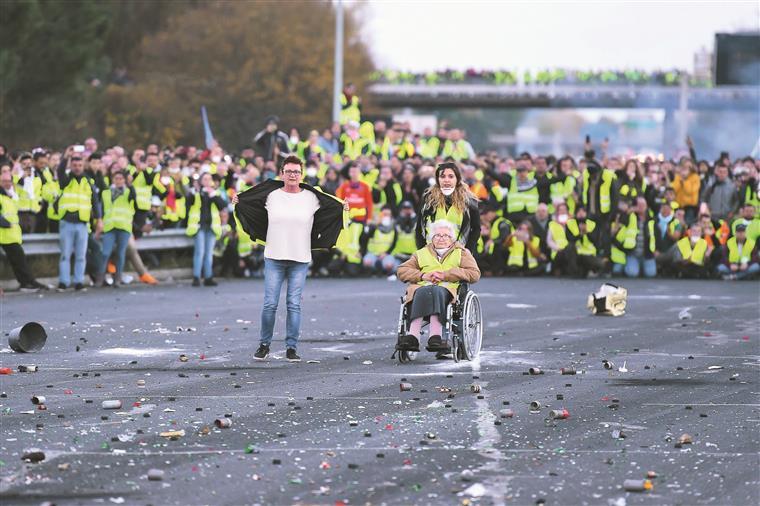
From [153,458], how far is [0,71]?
4278 centimetres

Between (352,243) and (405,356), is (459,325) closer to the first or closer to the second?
(405,356)

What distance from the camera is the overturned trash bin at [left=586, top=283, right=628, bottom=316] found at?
20.7 metres

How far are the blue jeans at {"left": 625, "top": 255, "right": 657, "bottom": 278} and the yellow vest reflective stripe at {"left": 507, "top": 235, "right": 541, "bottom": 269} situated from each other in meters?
1.60

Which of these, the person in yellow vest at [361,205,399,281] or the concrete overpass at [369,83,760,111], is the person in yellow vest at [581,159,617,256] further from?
the concrete overpass at [369,83,760,111]

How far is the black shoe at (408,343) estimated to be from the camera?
14828mm

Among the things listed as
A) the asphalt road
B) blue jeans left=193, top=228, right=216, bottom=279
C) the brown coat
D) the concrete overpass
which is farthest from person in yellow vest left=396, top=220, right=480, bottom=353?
the concrete overpass

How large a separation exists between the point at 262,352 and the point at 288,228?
114 centimetres

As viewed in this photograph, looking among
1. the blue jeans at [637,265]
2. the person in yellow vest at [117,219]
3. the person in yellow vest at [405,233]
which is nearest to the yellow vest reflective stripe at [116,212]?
the person in yellow vest at [117,219]

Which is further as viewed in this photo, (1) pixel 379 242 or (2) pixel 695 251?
(1) pixel 379 242

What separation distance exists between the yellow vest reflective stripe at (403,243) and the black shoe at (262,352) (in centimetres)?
1389

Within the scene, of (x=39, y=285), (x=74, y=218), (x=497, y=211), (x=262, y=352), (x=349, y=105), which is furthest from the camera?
(x=349, y=105)

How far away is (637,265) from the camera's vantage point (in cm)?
2936

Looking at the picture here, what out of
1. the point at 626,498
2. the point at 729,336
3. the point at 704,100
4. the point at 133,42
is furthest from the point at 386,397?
the point at 704,100

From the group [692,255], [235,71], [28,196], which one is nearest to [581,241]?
[692,255]
